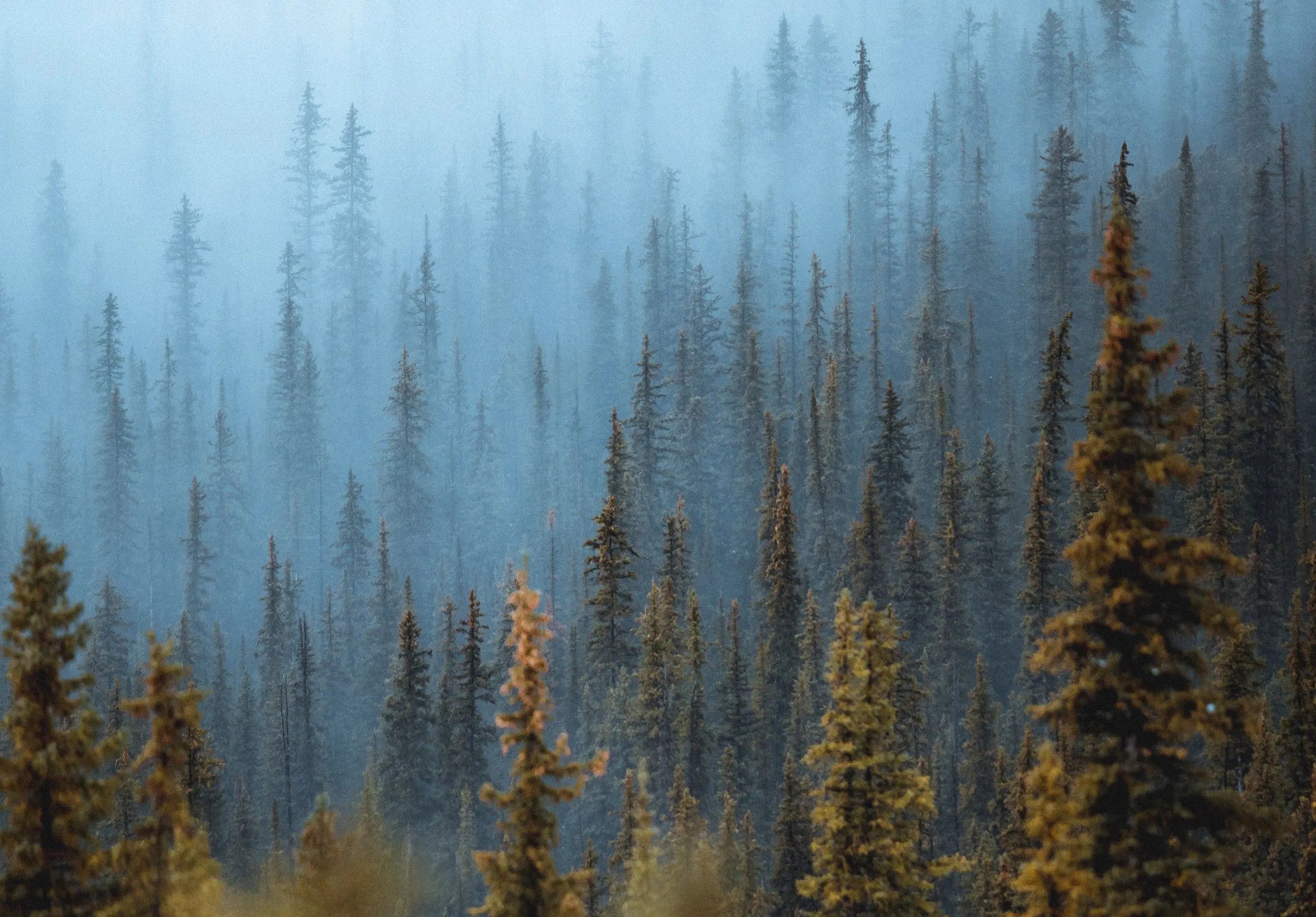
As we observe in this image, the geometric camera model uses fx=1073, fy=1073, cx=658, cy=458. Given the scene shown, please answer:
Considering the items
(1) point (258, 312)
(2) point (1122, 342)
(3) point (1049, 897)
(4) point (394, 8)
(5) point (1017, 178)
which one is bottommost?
(3) point (1049, 897)

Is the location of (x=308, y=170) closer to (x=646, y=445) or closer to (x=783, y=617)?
(x=646, y=445)

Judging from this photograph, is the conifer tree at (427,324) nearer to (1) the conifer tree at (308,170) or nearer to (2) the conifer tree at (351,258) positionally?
(2) the conifer tree at (351,258)

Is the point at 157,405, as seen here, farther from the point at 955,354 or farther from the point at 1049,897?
the point at 1049,897

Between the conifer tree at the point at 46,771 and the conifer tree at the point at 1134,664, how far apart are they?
14.0 meters

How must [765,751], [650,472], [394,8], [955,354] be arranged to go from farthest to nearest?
1. [394,8]
2. [955,354]
3. [650,472]
4. [765,751]

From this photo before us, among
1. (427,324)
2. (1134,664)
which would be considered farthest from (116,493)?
(1134,664)

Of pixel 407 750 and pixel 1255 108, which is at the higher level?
pixel 1255 108

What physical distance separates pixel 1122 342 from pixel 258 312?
4997 inches

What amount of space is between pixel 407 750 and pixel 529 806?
34.4 metres

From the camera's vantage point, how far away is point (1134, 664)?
1434cm

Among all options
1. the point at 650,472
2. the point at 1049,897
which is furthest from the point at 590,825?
the point at 1049,897

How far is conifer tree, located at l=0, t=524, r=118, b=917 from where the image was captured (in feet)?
53.3

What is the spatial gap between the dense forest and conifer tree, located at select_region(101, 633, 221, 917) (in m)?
0.09

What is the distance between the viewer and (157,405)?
11325cm
